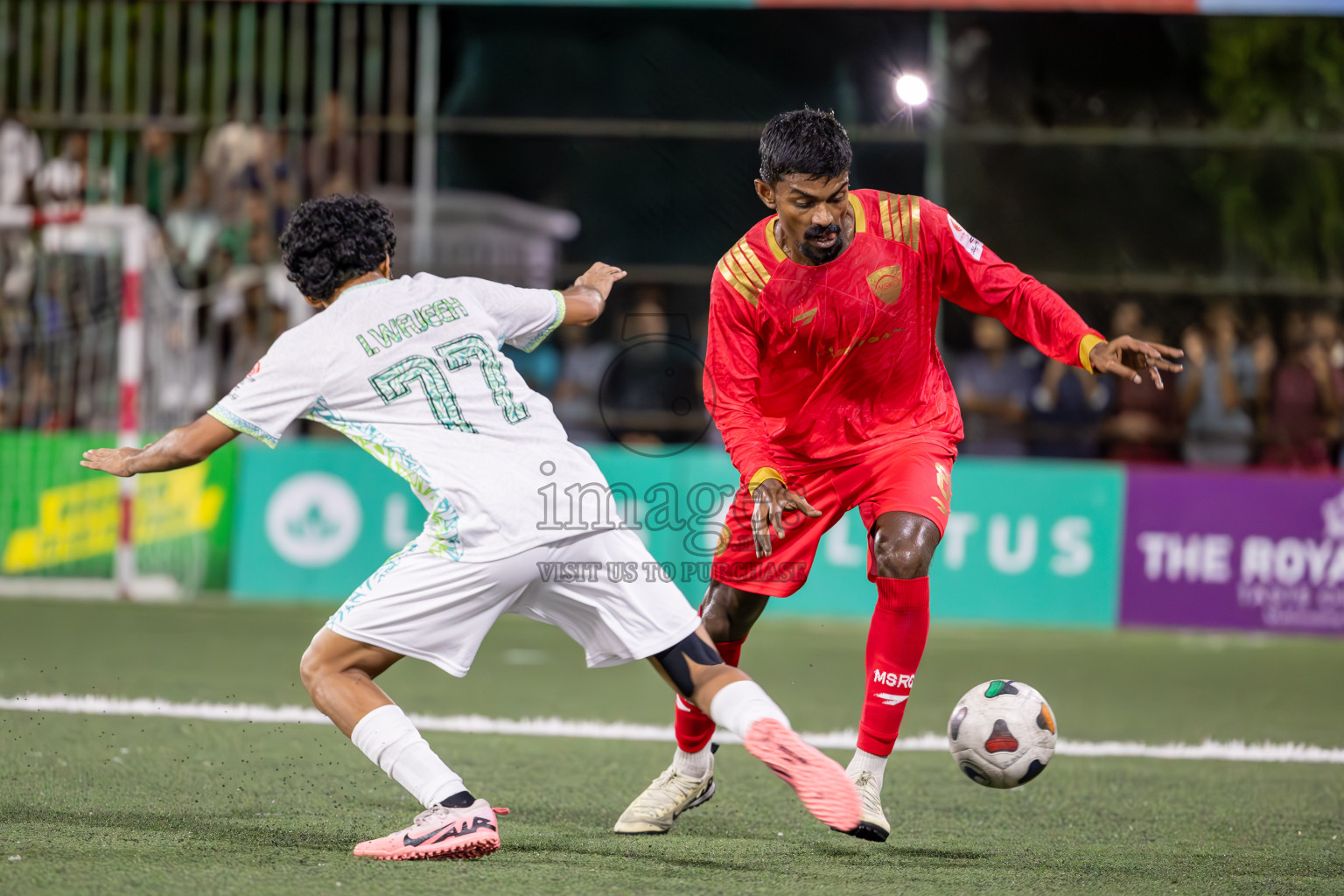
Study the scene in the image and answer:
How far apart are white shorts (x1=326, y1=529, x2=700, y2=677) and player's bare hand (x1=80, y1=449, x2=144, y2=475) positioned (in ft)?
2.36

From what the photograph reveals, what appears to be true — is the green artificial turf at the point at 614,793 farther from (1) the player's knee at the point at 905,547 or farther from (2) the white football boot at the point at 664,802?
(1) the player's knee at the point at 905,547

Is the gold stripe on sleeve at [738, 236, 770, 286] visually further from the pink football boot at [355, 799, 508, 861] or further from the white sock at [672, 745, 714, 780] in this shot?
the pink football boot at [355, 799, 508, 861]

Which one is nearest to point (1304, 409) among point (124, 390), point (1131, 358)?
point (1131, 358)

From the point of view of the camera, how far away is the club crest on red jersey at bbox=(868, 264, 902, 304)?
209 inches

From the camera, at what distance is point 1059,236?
13.0 meters

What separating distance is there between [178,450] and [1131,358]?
2808 millimetres

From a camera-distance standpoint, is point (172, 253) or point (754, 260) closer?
point (754, 260)

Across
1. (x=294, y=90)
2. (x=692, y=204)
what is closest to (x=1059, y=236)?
(x=692, y=204)

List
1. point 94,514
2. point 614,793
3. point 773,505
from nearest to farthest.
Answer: point 773,505, point 614,793, point 94,514

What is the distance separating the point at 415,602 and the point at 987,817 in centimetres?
213

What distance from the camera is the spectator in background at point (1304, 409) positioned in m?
12.0

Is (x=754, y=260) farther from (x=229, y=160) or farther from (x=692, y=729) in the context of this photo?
(x=229, y=160)

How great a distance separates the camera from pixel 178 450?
4.43 metres

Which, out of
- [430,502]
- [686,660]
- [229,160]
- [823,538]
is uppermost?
[229,160]
